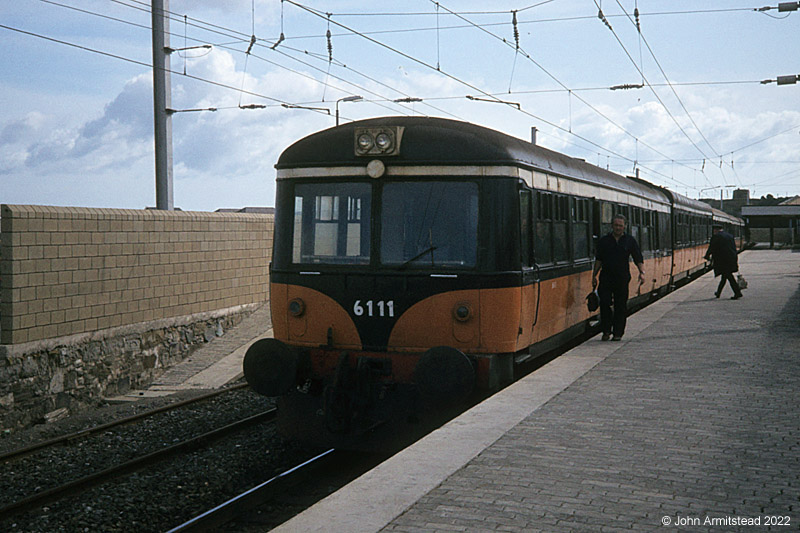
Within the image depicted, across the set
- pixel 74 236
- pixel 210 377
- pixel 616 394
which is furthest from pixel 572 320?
A: pixel 74 236

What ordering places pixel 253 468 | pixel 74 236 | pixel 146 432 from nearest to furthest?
1. pixel 253 468
2. pixel 146 432
3. pixel 74 236

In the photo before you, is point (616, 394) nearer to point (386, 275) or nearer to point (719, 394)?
point (719, 394)

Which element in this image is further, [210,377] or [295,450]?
[210,377]

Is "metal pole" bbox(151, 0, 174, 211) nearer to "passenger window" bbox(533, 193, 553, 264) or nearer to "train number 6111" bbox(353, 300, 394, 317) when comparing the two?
"passenger window" bbox(533, 193, 553, 264)

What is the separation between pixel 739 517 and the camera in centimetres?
420

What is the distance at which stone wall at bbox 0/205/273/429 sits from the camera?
1149 centimetres

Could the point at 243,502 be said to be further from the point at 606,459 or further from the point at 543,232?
the point at 543,232

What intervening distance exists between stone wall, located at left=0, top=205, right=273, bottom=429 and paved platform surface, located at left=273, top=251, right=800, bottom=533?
23.7 feet

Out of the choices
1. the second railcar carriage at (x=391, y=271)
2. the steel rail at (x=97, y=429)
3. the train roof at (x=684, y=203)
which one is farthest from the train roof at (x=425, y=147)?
the train roof at (x=684, y=203)

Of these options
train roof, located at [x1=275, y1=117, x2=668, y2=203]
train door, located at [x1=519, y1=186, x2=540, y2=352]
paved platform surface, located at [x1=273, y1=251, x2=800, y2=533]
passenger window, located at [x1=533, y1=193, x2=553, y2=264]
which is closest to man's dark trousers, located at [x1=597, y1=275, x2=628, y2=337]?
paved platform surface, located at [x1=273, y1=251, x2=800, y2=533]

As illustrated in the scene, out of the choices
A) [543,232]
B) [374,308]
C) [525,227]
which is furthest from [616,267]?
[374,308]

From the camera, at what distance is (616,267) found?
1087cm

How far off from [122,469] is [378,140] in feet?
12.9

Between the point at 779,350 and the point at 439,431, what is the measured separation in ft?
19.6
